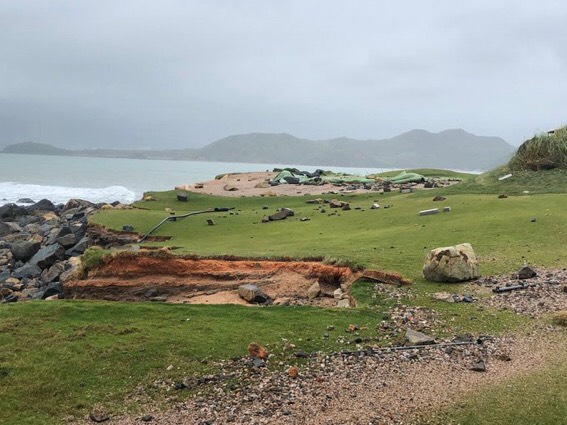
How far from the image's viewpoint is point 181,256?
53.6ft

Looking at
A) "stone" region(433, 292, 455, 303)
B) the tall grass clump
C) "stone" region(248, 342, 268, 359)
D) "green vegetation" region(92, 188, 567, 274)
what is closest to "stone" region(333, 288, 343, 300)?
"green vegetation" region(92, 188, 567, 274)

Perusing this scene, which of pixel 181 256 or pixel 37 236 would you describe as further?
pixel 37 236

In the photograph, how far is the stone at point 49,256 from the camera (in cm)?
2378

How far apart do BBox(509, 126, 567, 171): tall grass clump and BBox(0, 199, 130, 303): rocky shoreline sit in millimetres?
24588

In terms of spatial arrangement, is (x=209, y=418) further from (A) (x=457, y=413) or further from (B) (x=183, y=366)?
(A) (x=457, y=413)

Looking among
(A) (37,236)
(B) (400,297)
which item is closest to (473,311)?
(B) (400,297)

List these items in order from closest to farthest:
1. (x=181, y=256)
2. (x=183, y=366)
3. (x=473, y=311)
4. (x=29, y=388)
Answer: (x=29, y=388), (x=183, y=366), (x=473, y=311), (x=181, y=256)

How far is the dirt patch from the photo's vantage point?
1448 cm

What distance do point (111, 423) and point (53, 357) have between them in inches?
84.0

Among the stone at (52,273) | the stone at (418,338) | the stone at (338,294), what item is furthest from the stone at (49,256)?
the stone at (418,338)

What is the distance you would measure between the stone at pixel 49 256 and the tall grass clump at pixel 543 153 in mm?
25705

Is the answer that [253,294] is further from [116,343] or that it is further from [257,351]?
[116,343]

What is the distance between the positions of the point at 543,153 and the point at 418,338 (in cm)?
2489

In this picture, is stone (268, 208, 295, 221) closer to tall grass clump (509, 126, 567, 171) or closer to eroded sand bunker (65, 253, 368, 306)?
eroded sand bunker (65, 253, 368, 306)
